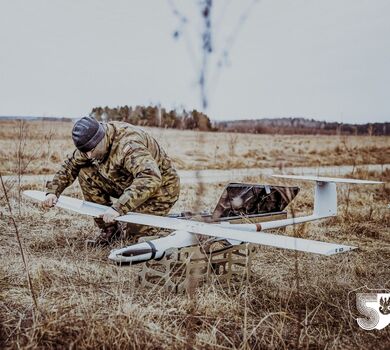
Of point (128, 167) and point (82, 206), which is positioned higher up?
point (128, 167)

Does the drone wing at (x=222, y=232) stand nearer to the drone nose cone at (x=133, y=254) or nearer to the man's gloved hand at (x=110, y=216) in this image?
the man's gloved hand at (x=110, y=216)

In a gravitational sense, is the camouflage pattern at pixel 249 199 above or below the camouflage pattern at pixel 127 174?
below

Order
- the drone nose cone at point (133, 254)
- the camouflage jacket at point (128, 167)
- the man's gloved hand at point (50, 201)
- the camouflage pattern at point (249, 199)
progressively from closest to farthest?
the drone nose cone at point (133, 254), the camouflage jacket at point (128, 167), the man's gloved hand at point (50, 201), the camouflage pattern at point (249, 199)

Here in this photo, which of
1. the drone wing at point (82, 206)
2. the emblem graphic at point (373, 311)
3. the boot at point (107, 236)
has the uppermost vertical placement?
the drone wing at point (82, 206)

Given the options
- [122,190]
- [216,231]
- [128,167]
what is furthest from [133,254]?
[122,190]

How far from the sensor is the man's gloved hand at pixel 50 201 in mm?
4695

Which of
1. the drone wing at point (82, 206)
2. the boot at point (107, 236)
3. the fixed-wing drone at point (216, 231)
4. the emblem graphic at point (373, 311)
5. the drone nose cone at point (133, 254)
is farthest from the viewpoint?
the boot at point (107, 236)

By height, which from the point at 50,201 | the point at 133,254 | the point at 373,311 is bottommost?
the point at 373,311

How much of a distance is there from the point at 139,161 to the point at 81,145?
566mm

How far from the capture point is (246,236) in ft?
11.7

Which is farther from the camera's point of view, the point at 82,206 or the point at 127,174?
the point at 127,174

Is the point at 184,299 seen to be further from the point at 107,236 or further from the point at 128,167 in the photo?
the point at 107,236

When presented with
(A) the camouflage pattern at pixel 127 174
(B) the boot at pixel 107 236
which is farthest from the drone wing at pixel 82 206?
Result: (B) the boot at pixel 107 236

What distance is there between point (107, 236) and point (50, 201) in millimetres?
719
